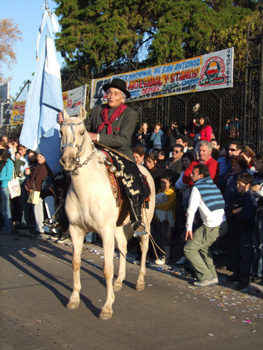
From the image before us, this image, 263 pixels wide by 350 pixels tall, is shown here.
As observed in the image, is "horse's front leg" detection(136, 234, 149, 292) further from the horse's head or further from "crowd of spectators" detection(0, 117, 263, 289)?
the horse's head

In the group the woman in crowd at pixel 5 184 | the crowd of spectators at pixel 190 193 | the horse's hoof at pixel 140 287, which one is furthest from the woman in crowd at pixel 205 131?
the horse's hoof at pixel 140 287

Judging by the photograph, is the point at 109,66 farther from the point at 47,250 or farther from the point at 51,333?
the point at 51,333

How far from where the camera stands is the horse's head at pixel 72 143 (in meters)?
4.86

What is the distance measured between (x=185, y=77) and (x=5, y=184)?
6.51 meters

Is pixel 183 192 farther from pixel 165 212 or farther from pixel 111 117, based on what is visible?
pixel 111 117

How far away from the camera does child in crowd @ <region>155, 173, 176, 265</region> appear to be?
8727 mm

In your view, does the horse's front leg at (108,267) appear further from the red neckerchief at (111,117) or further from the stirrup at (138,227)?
the red neckerchief at (111,117)

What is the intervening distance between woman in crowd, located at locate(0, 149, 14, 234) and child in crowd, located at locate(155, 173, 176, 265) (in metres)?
5.05

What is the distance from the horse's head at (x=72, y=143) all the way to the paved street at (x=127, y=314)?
6.04 feet

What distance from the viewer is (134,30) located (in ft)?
90.7

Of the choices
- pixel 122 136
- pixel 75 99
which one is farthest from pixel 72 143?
pixel 75 99

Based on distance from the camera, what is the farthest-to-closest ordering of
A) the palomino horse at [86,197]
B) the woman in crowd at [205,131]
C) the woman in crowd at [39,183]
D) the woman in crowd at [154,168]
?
the woman in crowd at [205,131] < the woman in crowd at [39,183] < the woman in crowd at [154,168] < the palomino horse at [86,197]

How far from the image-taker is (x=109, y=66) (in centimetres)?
2678

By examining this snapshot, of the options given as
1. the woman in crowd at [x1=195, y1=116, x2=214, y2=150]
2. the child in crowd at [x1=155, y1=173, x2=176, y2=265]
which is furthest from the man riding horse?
the woman in crowd at [x1=195, y1=116, x2=214, y2=150]
